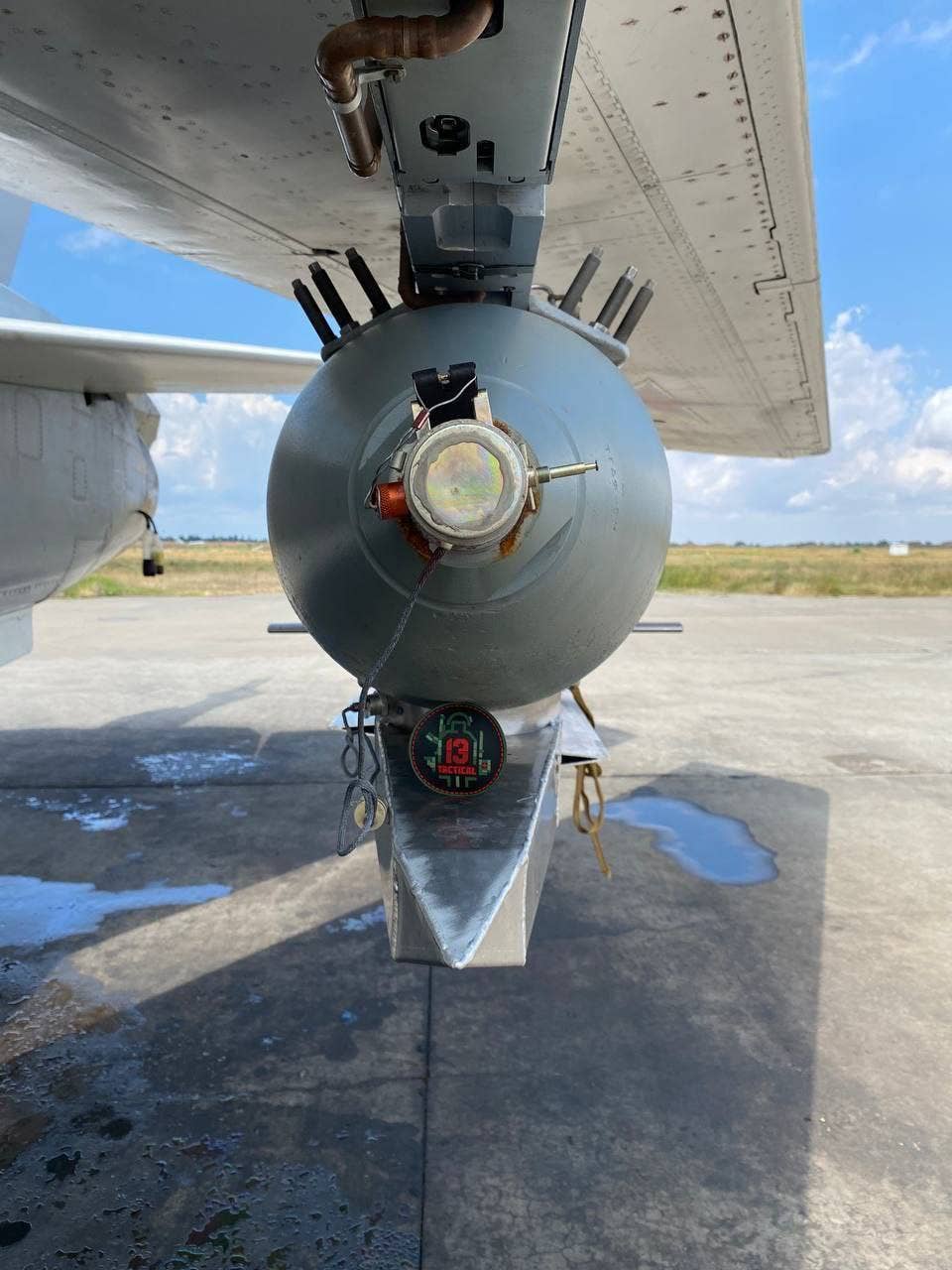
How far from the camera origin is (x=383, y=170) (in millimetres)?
2842

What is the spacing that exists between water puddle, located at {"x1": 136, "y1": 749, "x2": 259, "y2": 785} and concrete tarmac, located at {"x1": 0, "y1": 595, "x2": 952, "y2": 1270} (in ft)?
0.30

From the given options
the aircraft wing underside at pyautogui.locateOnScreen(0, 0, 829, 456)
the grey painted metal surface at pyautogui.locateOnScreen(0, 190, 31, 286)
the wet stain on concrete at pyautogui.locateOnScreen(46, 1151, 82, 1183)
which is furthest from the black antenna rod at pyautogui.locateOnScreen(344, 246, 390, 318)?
the grey painted metal surface at pyautogui.locateOnScreen(0, 190, 31, 286)

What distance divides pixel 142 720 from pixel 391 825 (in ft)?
23.7

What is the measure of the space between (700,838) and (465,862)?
3.77 metres

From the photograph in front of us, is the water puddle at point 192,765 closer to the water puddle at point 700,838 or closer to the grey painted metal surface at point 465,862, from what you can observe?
the water puddle at point 700,838

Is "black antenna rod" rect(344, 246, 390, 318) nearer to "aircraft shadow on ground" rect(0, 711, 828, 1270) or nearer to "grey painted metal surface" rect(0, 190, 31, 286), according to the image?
"aircraft shadow on ground" rect(0, 711, 828, 1270)

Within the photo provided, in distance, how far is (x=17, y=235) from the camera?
536 centimetres

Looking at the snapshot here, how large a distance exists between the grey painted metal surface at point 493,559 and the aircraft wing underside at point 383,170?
578mm

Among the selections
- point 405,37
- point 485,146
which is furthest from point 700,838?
point 405,37

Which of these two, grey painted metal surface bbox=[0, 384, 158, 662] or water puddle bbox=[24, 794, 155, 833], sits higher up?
grey painted metal surface bbox=[0, 384, 158, 662]

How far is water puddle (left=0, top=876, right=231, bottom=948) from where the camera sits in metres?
4.12

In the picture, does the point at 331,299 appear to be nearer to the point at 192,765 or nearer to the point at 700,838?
the point at 700,838

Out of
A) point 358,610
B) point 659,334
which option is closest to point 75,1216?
point 358,610

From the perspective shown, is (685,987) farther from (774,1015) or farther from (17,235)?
(17,235)
